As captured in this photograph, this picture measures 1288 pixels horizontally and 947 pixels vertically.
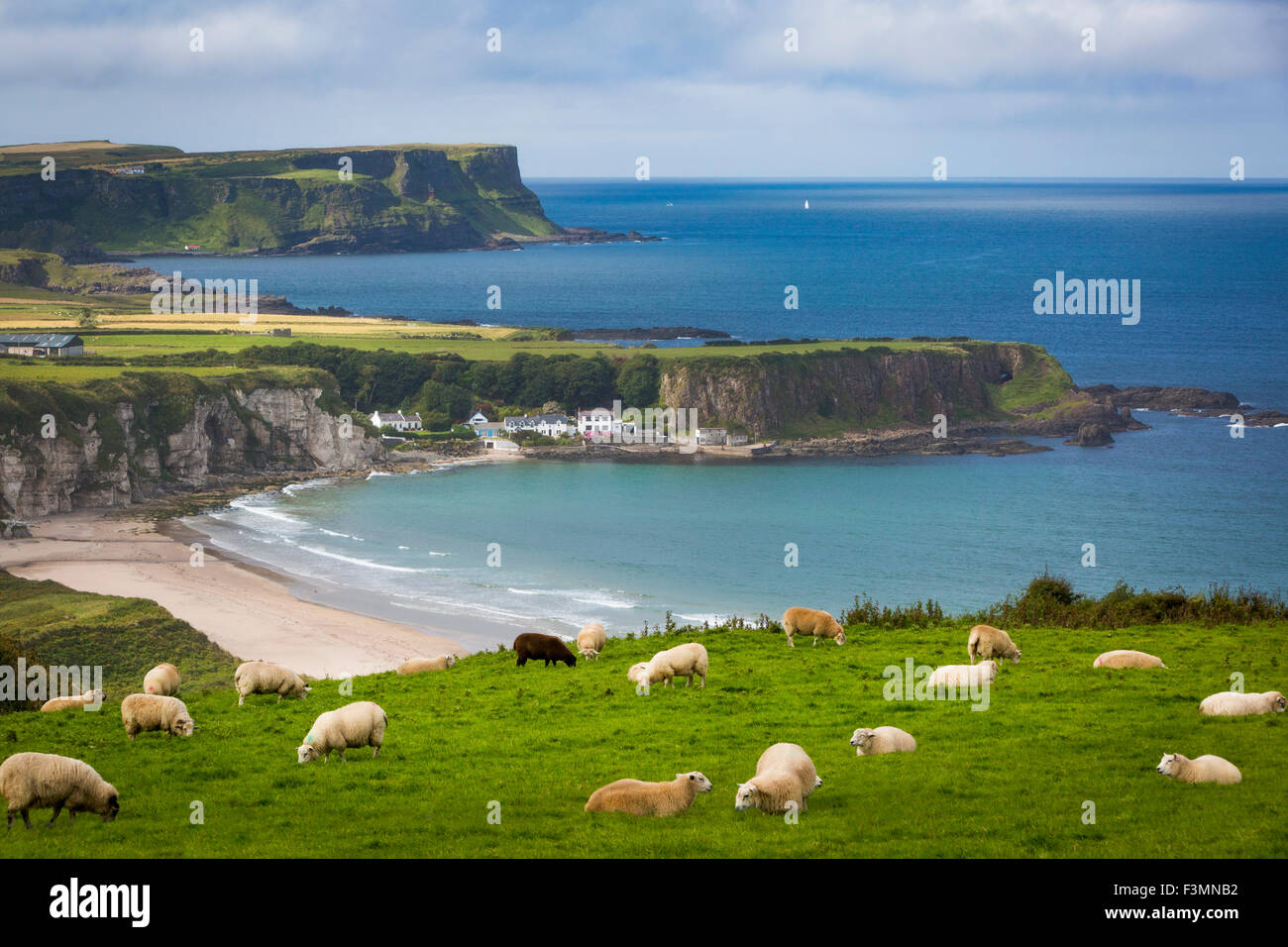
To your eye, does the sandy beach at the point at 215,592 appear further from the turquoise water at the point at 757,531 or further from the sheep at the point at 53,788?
the sheep at the point at 53,788

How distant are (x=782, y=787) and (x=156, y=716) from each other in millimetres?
11048

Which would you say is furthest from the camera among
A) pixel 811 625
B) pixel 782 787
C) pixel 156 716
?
pixel 811 625

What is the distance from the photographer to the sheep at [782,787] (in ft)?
46.1

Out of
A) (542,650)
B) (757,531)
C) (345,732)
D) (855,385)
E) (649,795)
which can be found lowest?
(757,531)

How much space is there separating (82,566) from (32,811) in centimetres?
5198

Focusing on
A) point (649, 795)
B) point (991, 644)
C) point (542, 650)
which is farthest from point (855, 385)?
point (649, 795)

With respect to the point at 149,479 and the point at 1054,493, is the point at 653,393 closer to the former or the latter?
the point at 1054,493

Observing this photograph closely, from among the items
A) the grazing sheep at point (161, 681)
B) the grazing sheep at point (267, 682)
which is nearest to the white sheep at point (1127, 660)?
the grazing sheep at point (267, 682)

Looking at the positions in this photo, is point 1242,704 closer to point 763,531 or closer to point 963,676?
point 963,676

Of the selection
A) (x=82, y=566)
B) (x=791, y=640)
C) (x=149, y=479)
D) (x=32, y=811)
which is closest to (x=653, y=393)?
(x=149, y=479)

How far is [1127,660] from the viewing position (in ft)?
75.4

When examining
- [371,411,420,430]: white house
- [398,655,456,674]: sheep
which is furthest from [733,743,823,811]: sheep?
[371,411,420,430]: white house

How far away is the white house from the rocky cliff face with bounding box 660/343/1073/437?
23942 millimetres
